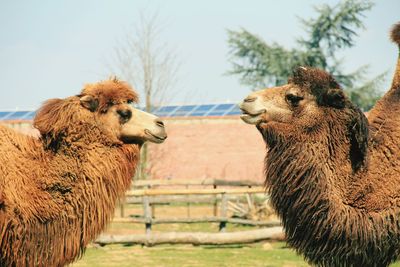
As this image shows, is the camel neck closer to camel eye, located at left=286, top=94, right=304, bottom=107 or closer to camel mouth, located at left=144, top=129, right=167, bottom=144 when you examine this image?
camel eye, located at left=286, top=94, right=304, bottom=107

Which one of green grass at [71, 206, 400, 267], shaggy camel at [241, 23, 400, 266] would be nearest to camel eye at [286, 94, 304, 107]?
shaggy camel at [241, 23, 400, 266]

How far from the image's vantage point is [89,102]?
20.6 ft

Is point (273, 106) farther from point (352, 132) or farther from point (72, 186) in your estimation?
point (72, 186)

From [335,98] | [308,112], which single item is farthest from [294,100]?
[335,98]

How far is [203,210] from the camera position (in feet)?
78.9

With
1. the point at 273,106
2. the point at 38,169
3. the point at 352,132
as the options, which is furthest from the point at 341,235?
the point at 38,169

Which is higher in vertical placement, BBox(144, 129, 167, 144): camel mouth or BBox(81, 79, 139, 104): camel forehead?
BBox(81, 79, 139, 104): camel forehead

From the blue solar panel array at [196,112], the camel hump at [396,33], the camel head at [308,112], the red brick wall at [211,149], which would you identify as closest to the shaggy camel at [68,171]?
the camel head at [308,112]

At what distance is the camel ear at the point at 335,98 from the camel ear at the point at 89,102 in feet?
6.92

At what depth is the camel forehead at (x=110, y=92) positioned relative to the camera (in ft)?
20.9

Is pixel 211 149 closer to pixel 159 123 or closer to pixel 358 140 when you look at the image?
pixel 159 123

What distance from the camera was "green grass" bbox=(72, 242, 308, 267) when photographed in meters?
12.0

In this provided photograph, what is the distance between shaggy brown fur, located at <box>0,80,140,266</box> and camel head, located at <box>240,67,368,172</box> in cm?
125

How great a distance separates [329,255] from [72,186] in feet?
7.68
